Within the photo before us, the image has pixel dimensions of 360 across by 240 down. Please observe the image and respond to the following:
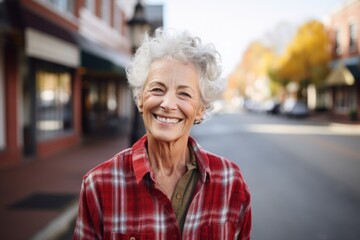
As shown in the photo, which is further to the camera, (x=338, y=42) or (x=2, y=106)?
(x=338, y=42)

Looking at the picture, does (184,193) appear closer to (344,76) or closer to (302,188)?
(302,188)

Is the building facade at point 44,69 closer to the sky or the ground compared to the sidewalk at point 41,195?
closer to the sky

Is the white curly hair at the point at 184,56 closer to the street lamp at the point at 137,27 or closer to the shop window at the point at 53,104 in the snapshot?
the street lamp at the point at 137,27

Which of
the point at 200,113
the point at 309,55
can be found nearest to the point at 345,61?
the point at 309,55

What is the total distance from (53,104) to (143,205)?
11.8 meters

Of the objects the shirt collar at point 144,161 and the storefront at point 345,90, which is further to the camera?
the storefront at point 345,90

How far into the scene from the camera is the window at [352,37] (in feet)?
97.5

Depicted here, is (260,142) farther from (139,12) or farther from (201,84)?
(201,84)

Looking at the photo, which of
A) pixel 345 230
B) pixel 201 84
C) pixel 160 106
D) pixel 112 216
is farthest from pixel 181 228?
pixel 345 230

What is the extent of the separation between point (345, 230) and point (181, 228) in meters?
4.38

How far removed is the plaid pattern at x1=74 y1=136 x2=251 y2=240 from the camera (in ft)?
6.09

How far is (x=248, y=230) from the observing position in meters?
2.12

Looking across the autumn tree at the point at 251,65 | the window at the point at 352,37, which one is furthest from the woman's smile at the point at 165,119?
the autumn tree at the point at 251,65

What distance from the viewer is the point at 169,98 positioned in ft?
6.47
